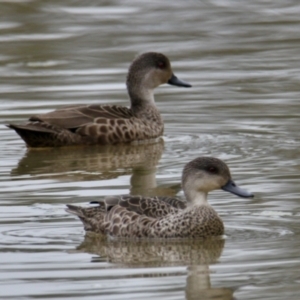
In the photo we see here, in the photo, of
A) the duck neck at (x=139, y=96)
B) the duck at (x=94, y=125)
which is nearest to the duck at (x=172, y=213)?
the duck at (x=94, y=125)

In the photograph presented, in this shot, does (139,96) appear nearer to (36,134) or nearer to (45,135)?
(45,135)

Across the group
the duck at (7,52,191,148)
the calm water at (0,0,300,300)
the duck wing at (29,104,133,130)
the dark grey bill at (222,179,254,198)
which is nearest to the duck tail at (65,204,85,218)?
the calm water at (0,0,300,300)

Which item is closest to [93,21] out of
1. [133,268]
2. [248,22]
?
[248,22]

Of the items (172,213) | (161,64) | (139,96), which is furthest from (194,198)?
(161,64)

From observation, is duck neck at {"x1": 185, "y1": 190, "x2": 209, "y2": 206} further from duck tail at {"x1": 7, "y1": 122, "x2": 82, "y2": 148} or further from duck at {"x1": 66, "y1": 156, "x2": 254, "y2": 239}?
duck tail at {"x1": 7, "y1": 122, "x2": 82, "y2": 148}

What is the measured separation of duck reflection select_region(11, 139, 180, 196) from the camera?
39.5ft

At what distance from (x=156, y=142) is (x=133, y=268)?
A: 5584mm

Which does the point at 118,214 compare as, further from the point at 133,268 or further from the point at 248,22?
the point at 248,22

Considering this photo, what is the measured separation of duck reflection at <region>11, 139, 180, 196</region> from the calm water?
0.8 inches

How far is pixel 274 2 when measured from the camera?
23578mm

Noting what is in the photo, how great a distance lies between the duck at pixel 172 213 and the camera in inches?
385

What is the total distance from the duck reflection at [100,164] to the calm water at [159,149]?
0.06 ft

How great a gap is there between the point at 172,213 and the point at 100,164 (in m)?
3.21

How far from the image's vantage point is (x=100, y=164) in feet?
42.8
